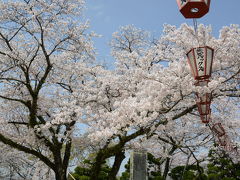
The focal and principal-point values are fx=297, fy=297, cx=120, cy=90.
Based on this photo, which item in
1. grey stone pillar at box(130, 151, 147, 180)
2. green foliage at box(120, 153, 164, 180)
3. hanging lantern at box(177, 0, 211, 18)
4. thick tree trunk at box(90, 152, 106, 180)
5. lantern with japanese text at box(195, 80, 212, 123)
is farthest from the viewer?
green foliage at box(120, 153, 164, 180)

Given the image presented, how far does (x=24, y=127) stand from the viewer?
1404 cm

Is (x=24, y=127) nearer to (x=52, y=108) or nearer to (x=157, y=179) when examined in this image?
(x=52, y=108)

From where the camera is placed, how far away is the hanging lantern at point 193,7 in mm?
5062

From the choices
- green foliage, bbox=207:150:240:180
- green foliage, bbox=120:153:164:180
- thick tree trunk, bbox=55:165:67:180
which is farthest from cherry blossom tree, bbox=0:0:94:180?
green foliage, bbox=207:150:240:180

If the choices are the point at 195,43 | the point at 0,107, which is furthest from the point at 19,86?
the point at 195,43

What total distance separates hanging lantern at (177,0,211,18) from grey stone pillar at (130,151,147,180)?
143 inches

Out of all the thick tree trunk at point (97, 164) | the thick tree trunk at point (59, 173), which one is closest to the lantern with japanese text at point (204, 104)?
the thick tree trunk at point (97, 164)

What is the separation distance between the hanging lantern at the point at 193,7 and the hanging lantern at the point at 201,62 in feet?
3.02

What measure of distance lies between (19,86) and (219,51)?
734cm

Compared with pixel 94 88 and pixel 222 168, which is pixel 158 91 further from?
pixel 222 168

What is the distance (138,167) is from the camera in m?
7.25

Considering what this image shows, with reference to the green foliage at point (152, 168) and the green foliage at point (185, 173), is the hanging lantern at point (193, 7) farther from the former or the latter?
the green foliage at point (185, 173)

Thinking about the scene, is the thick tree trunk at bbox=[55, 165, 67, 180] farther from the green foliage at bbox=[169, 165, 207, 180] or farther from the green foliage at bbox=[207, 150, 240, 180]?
the green foliage at bbox=[207, 150, 240, 180]

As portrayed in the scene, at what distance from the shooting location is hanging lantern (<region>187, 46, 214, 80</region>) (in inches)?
235
